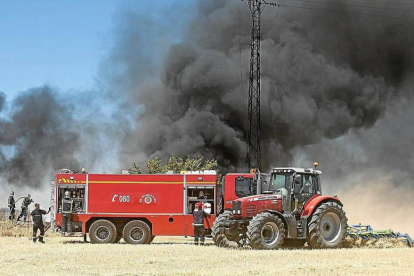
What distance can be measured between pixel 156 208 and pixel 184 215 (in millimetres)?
1249

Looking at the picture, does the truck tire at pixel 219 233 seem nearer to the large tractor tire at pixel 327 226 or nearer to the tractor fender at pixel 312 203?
the tractor fender at pixel 312 203

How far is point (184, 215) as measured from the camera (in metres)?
28.0

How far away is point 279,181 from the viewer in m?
24.8

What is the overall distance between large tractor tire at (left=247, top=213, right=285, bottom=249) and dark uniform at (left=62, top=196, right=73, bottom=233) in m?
8.70

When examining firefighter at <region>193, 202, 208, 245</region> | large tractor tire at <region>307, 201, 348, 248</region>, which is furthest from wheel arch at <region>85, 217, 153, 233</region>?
large tractor tire at <region>307, 201, 348, 248</region>

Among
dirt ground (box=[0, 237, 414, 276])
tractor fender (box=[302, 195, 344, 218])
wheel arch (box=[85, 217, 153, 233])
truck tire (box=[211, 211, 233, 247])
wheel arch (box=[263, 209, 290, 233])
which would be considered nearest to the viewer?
dirt ground (box=[0, 237, 414, 276])

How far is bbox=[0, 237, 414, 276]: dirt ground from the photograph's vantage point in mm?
16141

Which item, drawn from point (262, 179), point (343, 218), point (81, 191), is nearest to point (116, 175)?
point (81, 191)

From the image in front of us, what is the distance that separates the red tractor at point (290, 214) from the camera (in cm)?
2359

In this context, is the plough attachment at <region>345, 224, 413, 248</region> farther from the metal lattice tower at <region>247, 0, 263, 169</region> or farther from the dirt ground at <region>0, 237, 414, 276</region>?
the metal lattice tower at <region>247, 0, 263, 169</region>

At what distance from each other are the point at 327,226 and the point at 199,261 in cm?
746

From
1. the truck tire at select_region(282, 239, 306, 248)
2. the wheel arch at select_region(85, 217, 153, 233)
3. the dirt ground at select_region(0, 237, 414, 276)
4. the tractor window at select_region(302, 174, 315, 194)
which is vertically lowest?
the dirt ground at select_region(0, 237, 414, 276)

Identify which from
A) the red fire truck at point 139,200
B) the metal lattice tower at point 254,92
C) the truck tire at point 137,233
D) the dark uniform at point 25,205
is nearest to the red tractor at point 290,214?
the red fire truck at point 139,200

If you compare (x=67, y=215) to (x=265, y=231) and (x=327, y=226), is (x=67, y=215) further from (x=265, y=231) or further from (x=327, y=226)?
(x=327, y=226)
